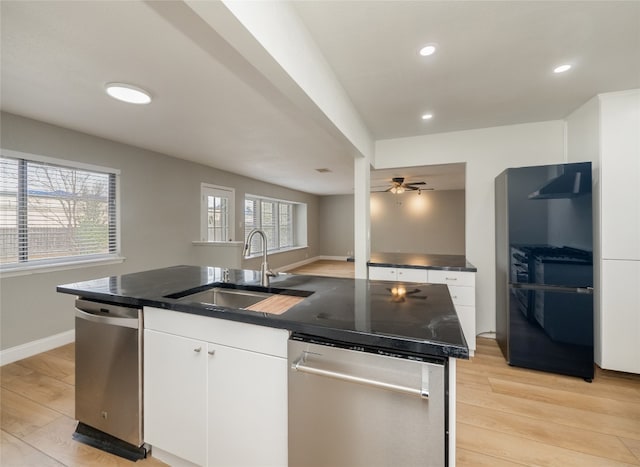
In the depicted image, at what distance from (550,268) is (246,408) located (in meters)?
2.67

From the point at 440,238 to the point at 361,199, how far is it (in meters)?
5.79

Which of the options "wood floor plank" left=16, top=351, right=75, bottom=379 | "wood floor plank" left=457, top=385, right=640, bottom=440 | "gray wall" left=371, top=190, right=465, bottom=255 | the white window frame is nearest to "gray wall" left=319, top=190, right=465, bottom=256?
"gray wall" left=371, top=190, right=465, bottom=255

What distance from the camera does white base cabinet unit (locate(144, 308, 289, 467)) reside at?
48.7 inches

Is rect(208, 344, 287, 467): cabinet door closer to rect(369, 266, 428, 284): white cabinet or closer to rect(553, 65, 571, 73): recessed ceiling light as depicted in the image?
rect(369, 266, 428, 284): white cabinet

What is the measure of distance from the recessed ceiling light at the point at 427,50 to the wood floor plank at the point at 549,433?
246cm

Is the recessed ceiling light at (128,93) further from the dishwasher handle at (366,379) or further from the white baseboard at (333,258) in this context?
the white baseboard at (333,258)

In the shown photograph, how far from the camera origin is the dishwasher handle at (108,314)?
5.01 ft

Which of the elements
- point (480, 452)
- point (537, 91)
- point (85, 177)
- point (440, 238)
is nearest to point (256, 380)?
point (480, 452)

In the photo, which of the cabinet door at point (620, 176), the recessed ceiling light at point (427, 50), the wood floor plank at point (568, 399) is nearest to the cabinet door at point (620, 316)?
the cabinet door at point (620, 176)

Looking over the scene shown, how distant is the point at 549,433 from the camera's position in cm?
177

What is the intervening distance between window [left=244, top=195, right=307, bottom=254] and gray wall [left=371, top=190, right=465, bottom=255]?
239cm

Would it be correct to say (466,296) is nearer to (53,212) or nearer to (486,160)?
(486,160)

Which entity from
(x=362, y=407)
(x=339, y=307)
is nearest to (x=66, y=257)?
(x=339, y=307)

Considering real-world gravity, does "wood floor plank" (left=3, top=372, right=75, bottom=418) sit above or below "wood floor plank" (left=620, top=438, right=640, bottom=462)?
above
